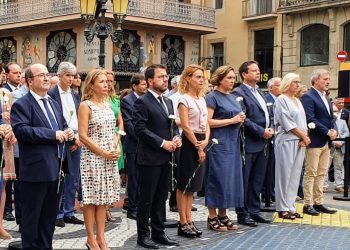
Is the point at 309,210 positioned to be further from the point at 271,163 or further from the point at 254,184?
the point at 271,163

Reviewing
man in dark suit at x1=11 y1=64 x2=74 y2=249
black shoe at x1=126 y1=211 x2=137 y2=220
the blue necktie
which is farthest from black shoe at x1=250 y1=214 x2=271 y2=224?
the blue necktie

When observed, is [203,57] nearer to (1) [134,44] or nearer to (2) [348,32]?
(1) [134,44]

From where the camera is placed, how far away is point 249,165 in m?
9.08

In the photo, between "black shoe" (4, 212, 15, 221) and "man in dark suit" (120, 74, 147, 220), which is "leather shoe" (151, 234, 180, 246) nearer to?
"man in dark suit" (120, 74, 147, 220)

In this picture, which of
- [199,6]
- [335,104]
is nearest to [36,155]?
[335,104]

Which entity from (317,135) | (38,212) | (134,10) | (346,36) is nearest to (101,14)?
(317,135)

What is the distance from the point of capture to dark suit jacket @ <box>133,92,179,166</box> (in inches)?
288

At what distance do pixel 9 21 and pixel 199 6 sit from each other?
10.2 meters

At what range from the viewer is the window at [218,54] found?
37.0m

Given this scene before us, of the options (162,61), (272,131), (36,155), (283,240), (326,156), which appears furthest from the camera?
(162,61)

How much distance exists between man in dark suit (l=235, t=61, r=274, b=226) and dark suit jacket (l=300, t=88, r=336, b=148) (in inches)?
37.5

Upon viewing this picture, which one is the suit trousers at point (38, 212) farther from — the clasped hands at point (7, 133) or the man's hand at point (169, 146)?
the man's hand at point (169, 146)

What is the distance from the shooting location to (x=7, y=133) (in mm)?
7004

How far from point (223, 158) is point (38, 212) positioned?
286 cm
